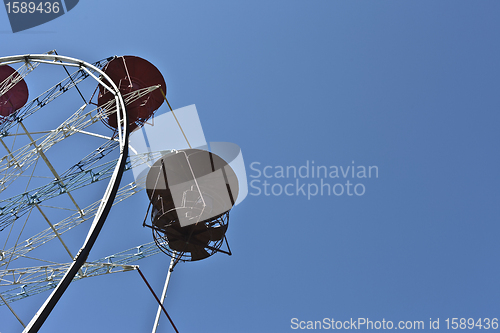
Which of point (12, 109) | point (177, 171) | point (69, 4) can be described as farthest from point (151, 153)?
point (12, 109)

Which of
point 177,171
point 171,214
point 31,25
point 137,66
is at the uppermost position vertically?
point 31,25

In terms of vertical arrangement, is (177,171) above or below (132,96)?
below

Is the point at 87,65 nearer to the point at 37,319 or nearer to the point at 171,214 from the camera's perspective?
the point at 171,214

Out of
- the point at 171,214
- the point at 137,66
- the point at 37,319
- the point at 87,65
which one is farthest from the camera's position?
the point at 137,66

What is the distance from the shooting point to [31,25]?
27078mm

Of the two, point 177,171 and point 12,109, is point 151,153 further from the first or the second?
point 12,109

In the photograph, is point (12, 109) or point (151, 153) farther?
point (12, 109)

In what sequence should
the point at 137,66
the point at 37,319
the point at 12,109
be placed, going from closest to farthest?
the point at 37,319, the point at 137,66, the point at 12,109

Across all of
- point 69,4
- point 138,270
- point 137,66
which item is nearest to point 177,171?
point 138,270

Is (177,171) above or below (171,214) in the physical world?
above

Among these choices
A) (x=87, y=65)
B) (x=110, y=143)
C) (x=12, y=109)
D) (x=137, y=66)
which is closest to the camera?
(x=87, y=65)

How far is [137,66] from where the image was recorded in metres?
29.4

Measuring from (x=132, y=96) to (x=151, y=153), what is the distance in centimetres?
421

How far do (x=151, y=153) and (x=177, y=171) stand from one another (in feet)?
6.69
